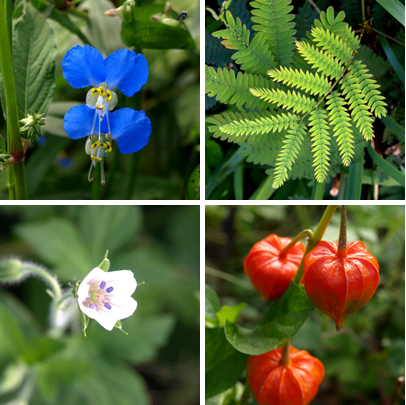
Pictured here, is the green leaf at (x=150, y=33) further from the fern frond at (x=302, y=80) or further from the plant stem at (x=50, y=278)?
the plant stem at (x=50, y=278)

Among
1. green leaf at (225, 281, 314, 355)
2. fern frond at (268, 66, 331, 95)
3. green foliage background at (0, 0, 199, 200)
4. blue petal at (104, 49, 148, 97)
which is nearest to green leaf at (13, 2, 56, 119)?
green foliage background at (0, 0, 199, 200)

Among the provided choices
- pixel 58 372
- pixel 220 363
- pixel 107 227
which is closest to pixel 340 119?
pixel 220 363

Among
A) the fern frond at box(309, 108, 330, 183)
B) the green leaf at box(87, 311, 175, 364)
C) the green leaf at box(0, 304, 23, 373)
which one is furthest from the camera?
the green leaf at box(87, 311, 175, 364)

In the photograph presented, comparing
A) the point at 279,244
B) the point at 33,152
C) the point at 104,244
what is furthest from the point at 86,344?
the point at 279,244

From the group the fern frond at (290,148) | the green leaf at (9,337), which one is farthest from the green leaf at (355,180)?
the green leaf at (9,337)

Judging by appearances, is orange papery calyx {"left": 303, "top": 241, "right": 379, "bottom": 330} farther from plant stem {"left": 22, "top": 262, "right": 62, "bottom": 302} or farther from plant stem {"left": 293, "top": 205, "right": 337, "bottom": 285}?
plant stem {"left": 22, "top": 262, "right": 62, "bottom": 302}

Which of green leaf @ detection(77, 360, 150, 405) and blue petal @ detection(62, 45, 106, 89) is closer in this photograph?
blue petal @ detection(62, 45, 106, 89)

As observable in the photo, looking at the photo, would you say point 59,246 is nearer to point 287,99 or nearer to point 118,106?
point 118,106
